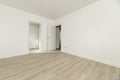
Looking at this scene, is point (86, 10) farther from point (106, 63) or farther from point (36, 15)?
point (36, 15)

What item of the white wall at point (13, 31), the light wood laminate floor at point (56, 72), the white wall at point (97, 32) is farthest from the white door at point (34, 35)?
the light wood laminate floor at point (56, 72)

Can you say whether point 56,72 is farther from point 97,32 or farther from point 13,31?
point 13,31

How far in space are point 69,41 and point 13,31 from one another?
3.11 meters

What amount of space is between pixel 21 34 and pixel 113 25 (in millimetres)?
4266

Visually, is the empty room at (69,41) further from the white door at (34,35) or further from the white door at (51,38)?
the white door at (34,35)

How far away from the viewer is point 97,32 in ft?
9.54

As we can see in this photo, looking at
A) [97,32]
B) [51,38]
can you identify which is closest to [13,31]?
[51,38]

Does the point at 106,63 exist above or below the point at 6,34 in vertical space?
below

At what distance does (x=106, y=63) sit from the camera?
2629 millimetres

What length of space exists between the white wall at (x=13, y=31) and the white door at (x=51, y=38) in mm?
1495

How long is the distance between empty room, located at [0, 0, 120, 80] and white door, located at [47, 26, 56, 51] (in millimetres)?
404

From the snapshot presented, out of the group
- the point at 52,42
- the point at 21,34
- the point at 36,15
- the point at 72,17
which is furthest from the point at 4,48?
the point at 72,17

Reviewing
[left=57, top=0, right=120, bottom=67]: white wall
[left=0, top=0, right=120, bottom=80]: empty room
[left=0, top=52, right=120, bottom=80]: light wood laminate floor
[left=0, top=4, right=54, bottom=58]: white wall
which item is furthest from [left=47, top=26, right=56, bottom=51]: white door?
[left=0, top=52, right=120, bottom=80]: light wood laminate floor

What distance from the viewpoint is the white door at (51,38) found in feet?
17.3
